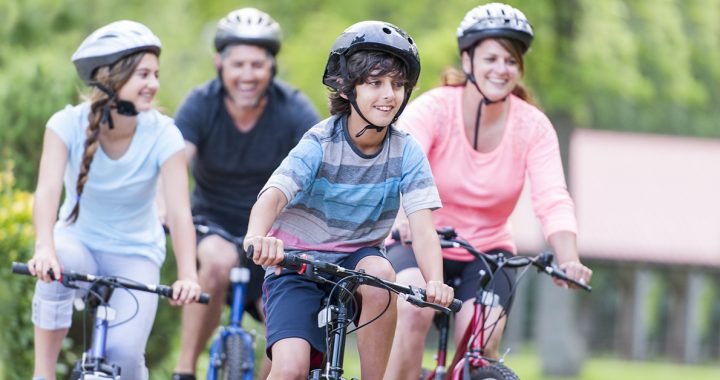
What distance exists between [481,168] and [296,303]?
1.94 m

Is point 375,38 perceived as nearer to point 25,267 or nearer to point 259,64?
point 25,267

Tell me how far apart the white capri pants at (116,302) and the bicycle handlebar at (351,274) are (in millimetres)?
1413

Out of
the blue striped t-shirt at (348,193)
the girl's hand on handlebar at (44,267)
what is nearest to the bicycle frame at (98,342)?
the girl's hand on handlebar at (44,267)

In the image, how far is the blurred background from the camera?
10688mm

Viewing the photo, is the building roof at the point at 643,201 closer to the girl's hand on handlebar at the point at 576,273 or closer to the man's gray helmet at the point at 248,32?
Answer: the man's gray helmet at the point at 248,32

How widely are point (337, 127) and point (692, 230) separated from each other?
1374 inches

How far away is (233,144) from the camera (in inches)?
332

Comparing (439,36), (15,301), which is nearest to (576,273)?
(15,301)

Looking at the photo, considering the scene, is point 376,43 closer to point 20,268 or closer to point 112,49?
point 112,49

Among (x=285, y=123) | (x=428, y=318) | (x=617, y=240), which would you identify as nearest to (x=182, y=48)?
(x=617, y=240)

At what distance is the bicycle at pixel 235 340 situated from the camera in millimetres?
8023

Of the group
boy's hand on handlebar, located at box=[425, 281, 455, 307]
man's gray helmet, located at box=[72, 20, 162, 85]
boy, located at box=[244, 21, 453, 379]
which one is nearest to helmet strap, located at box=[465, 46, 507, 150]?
boy, located at box=[244, 21, 453, 379]

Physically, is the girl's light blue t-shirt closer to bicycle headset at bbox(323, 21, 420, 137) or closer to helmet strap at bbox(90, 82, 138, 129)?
helmet strap at bbox(90, 82, 138, 129)

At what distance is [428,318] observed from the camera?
6.80 metres
